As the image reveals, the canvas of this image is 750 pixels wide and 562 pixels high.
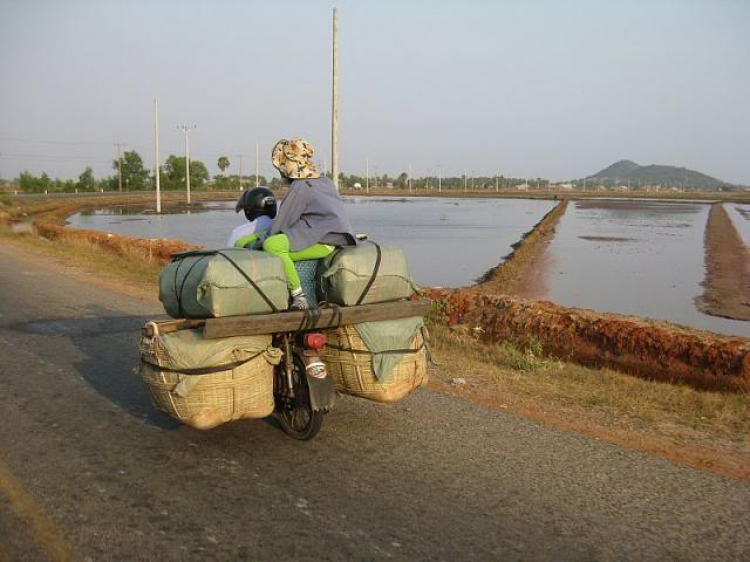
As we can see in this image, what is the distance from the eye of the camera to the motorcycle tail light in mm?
5176

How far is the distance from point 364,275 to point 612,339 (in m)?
6.06

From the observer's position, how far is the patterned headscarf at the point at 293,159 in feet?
18.0

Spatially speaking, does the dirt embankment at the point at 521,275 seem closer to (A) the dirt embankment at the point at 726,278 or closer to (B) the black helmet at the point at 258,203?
(A) the dirt embankment at the point at 726,278

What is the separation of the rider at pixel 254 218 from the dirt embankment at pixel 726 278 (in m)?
12.0

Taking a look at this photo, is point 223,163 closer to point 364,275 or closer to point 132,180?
point 132,180

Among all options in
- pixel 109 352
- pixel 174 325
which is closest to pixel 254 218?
pixel 174 325

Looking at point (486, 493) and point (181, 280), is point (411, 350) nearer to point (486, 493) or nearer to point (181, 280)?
point (486, 493)

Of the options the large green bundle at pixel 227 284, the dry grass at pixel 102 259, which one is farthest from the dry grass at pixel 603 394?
the dry grass at pixel 102 259

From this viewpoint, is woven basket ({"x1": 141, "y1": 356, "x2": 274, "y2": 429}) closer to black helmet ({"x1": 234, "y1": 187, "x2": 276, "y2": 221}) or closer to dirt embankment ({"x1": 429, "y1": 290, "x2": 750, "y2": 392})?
black helmet ({"x1": 234, "y1": 187, "x2": 276, "y2": 221})

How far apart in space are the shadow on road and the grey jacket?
57.2 inches

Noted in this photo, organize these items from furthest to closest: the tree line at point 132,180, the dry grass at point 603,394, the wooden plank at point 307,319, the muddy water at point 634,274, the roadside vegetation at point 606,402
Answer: the tree line at point 132,180 < the muddy water at point 634,274 < the dry grass at point 603,394 < the roadside vegetation at point 606,402 < the wooden plank at point 307,319

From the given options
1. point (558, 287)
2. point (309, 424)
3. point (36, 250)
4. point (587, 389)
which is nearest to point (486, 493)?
point (309, 424)

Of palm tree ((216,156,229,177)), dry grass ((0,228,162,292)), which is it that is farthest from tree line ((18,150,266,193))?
dry grass ((0,228,162,292))

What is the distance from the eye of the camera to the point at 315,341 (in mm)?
5176
